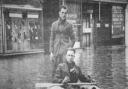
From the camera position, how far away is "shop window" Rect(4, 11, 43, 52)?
14.6 m

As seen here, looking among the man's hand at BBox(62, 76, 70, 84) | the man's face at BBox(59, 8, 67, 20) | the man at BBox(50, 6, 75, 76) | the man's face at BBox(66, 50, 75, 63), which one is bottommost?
the man's hand at BBox(62, 76, 70, 84)

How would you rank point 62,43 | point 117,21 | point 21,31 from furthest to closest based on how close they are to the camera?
1. point 117,21
2. point 21,31
3. point 62,43

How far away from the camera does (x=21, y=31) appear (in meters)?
14.9

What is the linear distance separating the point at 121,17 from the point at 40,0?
1048cm

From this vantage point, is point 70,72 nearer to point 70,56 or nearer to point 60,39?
point 70,56

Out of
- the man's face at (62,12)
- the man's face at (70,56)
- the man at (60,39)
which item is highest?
the man's face at (62,12)

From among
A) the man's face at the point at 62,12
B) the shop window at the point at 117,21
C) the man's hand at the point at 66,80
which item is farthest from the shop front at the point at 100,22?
the man's hand at the point at 66,80

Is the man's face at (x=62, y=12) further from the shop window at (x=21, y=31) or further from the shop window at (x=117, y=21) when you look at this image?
the shop window at (x=117, y=21)

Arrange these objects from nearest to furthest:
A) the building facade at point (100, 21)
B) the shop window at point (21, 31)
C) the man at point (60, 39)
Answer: the man at point (60, 39) → the shop window at point (21, 31) → the building facade at point (100, 21)

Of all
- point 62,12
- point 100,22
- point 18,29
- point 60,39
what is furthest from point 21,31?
point 100,22

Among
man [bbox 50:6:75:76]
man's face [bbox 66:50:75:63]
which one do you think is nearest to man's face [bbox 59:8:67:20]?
man [bbox 50:6:75:76]

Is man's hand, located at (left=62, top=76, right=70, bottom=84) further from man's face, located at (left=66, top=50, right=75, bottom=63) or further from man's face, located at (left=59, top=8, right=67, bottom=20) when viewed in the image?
man's face, located at (left=59, top=8, right=67, bottom=20)

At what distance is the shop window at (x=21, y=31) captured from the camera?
14570 millimetres

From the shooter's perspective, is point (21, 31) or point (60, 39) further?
point (21, 31)
